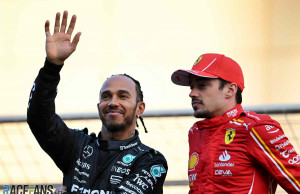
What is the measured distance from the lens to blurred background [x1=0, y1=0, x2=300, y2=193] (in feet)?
25.7

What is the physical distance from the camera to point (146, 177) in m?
3.56

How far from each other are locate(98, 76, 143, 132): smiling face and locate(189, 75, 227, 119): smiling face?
41 cm

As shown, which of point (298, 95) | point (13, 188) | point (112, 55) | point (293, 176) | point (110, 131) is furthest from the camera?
point (112, 55)

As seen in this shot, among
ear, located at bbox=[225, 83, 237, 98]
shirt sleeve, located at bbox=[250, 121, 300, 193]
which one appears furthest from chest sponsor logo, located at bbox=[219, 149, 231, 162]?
ear, located at bbox=[225, 83, 237, 98]

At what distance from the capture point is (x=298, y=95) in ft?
25.1

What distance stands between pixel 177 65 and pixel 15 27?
2.22 m

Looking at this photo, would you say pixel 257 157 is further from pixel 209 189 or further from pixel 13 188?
pixel 13 188

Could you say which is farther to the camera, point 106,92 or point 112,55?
point 112,55

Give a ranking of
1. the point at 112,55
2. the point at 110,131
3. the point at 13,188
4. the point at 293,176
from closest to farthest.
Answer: the point at 293,176 < the point at 110,131 < the point at 13,188 < the point at 112,55

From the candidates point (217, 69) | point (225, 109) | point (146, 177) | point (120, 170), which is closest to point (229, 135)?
point (225, 109)

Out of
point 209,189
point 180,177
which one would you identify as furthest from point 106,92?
point 180,177

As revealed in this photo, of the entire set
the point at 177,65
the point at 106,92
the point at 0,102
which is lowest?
the point at 0,102

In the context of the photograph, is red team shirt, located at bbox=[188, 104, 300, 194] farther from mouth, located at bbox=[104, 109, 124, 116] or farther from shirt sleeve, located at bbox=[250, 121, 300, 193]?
mouth, located at bbox=[104, 109, 124, 116]

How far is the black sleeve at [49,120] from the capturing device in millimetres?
3488
